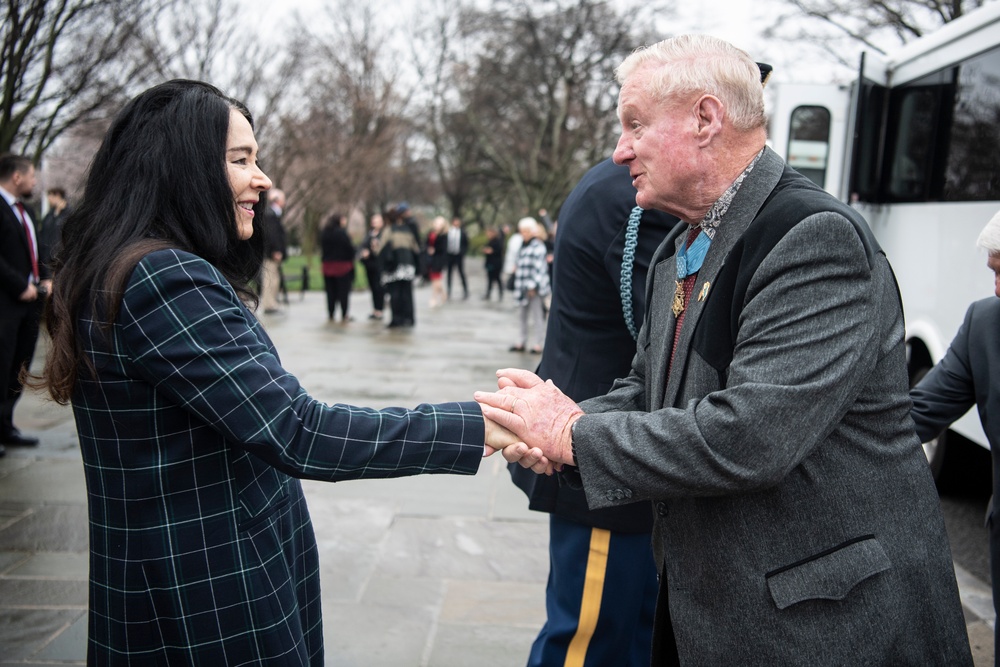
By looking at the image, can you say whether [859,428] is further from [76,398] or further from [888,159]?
[888,159]

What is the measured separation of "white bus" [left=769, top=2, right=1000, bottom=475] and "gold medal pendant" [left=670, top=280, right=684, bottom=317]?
369 cm

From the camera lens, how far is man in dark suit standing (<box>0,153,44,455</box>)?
5875 mm

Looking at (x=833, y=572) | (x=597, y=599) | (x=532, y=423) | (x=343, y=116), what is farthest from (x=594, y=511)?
(x=343, y=116)

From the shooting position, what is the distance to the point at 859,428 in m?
1.59

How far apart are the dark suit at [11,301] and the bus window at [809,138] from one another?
611 cm

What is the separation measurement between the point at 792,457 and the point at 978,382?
4.40 feet

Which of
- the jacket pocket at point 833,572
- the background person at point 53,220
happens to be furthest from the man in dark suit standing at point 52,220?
the jacket pocket at point 833,572

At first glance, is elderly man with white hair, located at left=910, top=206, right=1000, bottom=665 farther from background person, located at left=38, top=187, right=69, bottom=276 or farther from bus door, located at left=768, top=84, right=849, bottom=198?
background person, located at left=38, top=187, right=69, bottom=276

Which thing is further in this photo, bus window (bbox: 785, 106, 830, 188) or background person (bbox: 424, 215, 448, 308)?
background person (bbox: 424, 215, 448, 308)

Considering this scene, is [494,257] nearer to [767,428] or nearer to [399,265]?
[399,265]

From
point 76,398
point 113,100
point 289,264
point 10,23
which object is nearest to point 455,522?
point 76,398

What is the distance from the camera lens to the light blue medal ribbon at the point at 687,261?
1783 mm

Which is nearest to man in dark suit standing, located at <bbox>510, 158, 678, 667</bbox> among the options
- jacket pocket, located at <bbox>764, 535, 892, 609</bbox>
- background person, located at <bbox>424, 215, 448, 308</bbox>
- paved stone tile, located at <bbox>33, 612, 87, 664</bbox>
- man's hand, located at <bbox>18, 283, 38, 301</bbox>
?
jacket pocket, located at <bbox>764, 535, 892, 609</bbox>

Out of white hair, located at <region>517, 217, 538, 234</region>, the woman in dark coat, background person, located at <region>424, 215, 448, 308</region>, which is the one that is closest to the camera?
white hair, located at <region>517, 217, 538, 234</region>
